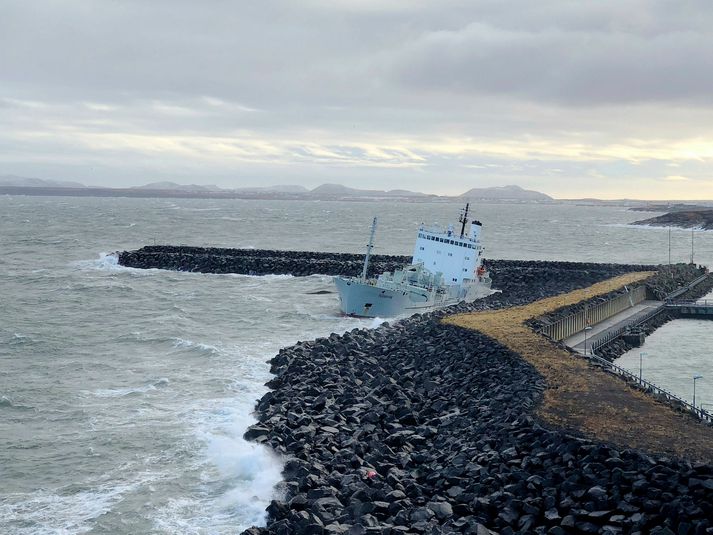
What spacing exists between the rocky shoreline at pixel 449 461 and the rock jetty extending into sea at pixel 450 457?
0.03m

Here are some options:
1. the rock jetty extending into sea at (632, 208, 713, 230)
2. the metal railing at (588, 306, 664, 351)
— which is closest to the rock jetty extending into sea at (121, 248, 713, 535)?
the metal railing at (588, 306, 664, 351)

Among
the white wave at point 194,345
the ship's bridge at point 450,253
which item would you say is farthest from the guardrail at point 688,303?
the white wave at point 194,345

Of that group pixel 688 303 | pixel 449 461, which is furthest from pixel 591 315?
pixel 449 461

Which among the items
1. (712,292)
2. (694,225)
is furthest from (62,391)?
(694,225)

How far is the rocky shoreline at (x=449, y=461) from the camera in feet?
43.2

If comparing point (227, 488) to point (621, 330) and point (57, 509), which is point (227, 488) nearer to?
point (57, 509)

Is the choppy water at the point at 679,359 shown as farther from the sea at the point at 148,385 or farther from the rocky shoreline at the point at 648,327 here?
the rocky shoreline at the point at 648,327

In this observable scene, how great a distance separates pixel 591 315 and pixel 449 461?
20576mm

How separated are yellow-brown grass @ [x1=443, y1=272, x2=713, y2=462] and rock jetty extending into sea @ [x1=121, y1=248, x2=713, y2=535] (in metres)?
0.16

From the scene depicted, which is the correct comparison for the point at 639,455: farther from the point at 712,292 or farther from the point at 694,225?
the point at 694,225

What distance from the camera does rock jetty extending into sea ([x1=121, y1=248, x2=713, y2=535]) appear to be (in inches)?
521

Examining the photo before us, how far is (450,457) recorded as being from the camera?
1688cm

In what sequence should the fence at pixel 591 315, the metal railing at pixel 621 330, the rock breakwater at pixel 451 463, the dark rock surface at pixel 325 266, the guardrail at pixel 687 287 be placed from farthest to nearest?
the dark rock surface at pixel 325 266, the guardrail at pixel 687 287, the metal railing at pixel 621 330, the fence at pixel 591 315, the rock breakwater at pixel 451 463

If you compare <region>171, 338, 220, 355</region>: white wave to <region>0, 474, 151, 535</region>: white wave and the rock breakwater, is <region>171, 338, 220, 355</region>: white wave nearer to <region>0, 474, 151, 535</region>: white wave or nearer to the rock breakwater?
the rock breakwater
